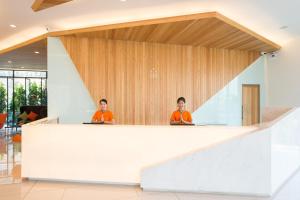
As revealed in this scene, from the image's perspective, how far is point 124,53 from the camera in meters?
7.73

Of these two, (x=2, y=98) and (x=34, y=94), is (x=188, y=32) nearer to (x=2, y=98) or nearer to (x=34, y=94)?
(x=34, y=94)

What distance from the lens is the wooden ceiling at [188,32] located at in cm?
618

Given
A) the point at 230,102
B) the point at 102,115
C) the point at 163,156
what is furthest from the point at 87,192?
the point at 230,102

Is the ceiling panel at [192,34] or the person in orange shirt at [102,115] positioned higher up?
the ceiling panel at [192,34]

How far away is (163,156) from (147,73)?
4.11 m

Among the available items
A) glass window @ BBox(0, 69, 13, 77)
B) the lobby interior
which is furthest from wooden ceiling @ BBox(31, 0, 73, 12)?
glass window @ BBox(0, 69, 13, 77)

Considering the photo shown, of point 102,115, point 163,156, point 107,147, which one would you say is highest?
point 102,115

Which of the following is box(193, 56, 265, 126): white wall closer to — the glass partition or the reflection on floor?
the reflection on floor

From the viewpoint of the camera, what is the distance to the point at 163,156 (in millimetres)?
4258

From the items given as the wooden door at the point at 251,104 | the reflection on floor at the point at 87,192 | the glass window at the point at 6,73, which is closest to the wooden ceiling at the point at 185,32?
the wooden door at the point at 251,104

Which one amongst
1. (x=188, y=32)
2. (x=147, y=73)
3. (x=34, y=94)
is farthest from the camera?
(x=34, y=94)

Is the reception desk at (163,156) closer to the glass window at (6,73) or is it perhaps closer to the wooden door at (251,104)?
the wooden door at (251,104)

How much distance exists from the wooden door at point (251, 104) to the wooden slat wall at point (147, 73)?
3.21 ft

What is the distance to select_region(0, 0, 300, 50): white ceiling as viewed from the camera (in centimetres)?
553
